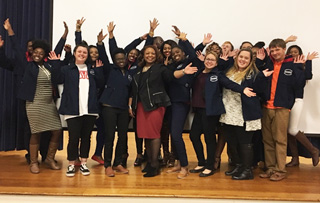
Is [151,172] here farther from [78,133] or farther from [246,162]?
[246,162]

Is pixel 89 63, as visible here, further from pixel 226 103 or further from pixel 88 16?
pixel 226 103

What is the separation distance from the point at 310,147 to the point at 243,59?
137 cm

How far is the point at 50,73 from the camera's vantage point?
8.72ft

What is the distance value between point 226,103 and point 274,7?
1.53m

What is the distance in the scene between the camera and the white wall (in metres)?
3.22

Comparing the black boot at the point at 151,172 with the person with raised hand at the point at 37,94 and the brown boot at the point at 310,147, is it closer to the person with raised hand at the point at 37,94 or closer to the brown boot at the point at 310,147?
the person with raised hand at the point at 37,94

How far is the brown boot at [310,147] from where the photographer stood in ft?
9.74

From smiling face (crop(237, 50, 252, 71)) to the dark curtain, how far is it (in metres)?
2.31

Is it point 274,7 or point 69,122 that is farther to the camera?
point 274,7

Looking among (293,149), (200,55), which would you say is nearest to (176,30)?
(200,55)

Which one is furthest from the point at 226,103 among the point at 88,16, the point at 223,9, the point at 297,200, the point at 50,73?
the point at 88,16

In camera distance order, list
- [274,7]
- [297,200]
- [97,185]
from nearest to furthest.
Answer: [297,200], [97,185], [274,7]

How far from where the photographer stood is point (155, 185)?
2281 millimetres

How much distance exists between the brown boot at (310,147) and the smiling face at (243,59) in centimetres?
114
